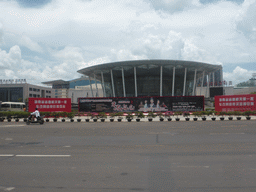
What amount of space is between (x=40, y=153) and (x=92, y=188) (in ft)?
12.6

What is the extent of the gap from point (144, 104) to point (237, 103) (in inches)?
521

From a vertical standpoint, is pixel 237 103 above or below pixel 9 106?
above

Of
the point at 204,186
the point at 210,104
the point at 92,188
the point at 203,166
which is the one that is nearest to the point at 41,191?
the point at 92,188

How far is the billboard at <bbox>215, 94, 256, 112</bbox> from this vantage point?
28.0 metres

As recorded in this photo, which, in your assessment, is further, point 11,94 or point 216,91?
point 11,94

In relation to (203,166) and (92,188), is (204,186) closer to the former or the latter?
(203,166)

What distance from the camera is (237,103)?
28609mm

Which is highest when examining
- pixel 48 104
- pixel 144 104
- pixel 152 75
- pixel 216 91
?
pixel 152 75

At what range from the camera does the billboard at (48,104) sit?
30.1 m

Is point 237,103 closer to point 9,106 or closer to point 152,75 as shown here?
point 152,75

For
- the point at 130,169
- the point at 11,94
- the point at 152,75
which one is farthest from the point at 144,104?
the point at 11,94

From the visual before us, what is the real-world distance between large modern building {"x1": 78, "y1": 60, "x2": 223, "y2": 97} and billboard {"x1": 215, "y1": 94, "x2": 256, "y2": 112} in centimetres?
1595

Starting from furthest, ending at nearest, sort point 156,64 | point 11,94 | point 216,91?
1. point 11,94
2. point 216,91
3. point 156,64

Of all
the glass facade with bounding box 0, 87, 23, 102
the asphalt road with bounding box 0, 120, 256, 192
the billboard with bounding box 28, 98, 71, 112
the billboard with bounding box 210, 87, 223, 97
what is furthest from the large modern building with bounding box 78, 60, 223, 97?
the glass facade with bounding box 0, 87, 23, 102
